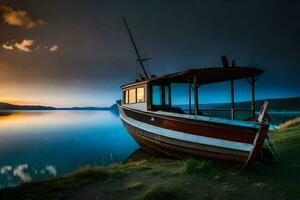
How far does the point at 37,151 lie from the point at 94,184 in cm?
1558

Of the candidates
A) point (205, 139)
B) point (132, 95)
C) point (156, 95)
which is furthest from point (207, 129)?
point (132, 95)

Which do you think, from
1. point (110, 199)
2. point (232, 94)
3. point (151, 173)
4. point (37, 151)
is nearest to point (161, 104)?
point (232, 94)

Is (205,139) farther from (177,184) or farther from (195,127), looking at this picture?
(177,184)

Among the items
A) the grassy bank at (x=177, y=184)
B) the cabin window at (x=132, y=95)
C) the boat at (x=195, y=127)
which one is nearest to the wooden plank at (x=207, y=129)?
the boat at (x=195, y=127)

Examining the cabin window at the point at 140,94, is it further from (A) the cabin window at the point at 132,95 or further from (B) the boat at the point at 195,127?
(A) the cabin window at the point at 132,95

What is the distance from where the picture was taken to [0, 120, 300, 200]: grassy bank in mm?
5844

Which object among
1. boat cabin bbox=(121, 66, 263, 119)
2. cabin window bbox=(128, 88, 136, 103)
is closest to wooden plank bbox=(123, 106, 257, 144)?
boat cabin bbox=(121, 66, 263, 119)

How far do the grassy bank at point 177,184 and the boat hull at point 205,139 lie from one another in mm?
547

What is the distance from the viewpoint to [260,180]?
22.9ft

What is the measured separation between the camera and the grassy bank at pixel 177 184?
584 centimetres

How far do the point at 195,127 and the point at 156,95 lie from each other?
4372 mm

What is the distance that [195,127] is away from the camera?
8641mm

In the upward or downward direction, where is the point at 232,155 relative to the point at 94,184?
upward

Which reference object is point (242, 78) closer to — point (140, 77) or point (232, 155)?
point (232, 155)
